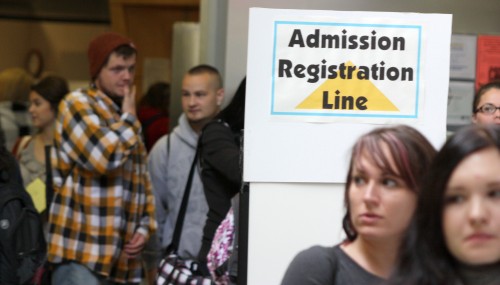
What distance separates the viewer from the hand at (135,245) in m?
5.96

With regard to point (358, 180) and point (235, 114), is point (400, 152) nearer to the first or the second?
point (358, 180)

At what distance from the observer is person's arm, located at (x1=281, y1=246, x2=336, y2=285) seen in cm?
287

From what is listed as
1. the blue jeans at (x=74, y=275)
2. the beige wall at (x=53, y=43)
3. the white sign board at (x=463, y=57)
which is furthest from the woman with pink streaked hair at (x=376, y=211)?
the beige wall at (x=53, y=43)

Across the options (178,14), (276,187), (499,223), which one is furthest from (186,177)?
(178,14)

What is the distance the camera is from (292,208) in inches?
157

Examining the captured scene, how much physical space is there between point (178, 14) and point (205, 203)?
7507 mm

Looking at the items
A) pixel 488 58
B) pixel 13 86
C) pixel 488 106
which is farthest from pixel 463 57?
Answer: pixel 13 86

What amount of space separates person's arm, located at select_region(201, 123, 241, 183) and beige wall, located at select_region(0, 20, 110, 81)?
13286 mm

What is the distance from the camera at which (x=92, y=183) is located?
5805 mm

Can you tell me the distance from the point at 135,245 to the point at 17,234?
101 cm

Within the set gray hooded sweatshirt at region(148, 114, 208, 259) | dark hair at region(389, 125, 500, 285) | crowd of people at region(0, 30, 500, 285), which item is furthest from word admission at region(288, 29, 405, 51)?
gray hooded sweatshirt at region(148, 114, 208, 259)

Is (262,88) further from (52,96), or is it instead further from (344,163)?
(52,96)

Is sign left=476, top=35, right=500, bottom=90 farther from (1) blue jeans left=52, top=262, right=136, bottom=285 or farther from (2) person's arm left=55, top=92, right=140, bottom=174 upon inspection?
(1) blue jeans left=52, top=262, right=136, bottom=285

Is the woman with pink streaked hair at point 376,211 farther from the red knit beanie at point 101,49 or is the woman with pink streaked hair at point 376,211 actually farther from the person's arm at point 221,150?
the red knit beanie at point 101,49
